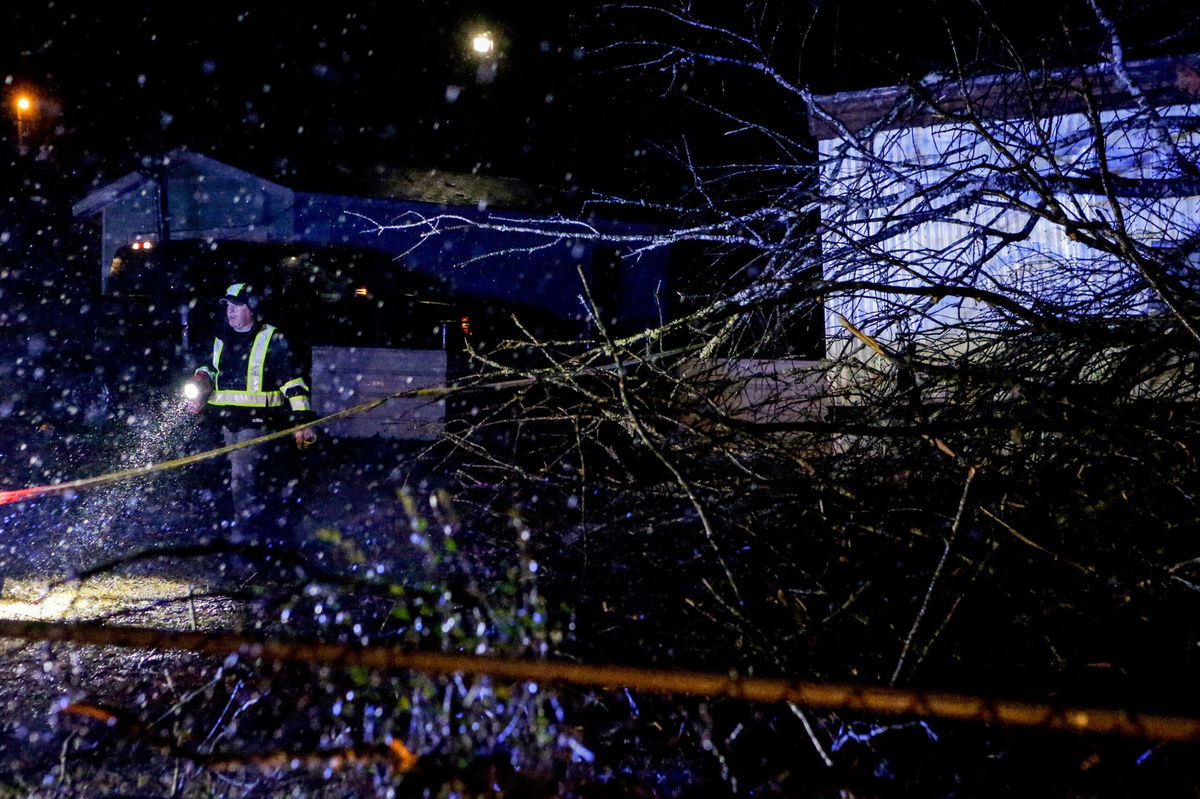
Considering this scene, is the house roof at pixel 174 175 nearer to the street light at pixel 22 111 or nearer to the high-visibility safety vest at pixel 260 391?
the street light at pixel 22 111

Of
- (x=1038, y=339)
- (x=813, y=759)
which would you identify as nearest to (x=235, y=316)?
(x=813, y=759)

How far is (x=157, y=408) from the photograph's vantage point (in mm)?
11250

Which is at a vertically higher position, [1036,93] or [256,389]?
[1036,93]

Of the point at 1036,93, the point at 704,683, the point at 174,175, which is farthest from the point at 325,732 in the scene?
the point at 174,175

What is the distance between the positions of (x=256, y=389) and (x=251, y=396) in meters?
0.07

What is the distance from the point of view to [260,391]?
539cm

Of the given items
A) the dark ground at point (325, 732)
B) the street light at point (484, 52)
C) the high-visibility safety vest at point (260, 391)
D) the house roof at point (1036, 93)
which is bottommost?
the dark ground at point (325, 732)

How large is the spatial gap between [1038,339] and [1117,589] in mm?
1487

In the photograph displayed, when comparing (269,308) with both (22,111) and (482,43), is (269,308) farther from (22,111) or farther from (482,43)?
(22,111)

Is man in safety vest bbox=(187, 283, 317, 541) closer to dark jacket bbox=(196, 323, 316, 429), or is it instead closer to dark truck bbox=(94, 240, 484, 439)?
dark jacket bbox=(196, 323, 316, 429)

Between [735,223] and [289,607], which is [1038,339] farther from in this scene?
[289,607]

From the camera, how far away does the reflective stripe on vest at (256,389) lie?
5.39 m

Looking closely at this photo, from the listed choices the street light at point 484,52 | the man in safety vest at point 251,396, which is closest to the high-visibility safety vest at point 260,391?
the man in safety vest at point 251,396

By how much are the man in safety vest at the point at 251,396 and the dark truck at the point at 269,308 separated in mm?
5688
